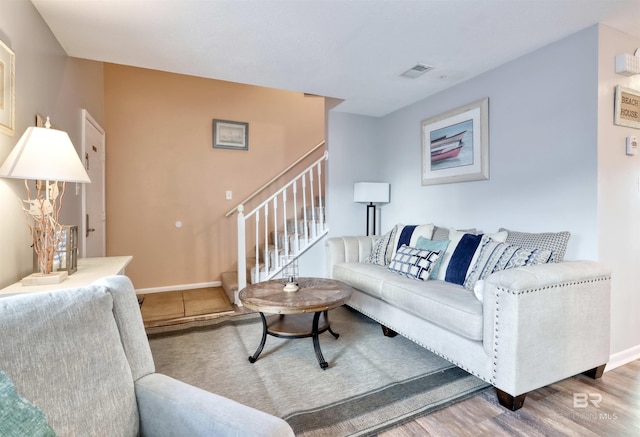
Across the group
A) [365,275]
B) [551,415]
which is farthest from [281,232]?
[551,415]

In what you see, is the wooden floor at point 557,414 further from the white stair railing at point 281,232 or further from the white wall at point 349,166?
the white wall at point 349,166

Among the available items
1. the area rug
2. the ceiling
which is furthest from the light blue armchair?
the ceiling

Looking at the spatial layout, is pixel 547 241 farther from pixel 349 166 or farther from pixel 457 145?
pixel 349 166

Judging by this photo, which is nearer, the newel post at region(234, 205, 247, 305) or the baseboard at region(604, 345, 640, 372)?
the baseboard at region(604, 345, 640, 372)

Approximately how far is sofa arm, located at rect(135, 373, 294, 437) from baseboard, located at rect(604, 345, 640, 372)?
2.42 meters

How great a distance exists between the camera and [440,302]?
1.94 m

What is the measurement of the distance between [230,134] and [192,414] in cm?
388

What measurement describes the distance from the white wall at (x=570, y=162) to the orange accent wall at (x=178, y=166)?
2682mm

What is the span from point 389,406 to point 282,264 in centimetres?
218

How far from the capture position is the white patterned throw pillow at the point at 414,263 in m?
2.45

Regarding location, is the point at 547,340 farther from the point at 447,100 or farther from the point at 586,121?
the point at 447,100

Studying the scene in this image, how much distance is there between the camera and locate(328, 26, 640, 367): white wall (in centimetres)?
200

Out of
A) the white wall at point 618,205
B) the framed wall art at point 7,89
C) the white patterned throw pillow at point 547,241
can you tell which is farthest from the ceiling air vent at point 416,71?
the framed wall art at point 7,89

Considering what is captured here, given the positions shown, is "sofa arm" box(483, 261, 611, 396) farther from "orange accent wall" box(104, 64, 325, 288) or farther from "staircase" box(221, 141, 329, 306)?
"orange accent wall" box(104, 64, 325, 288)
